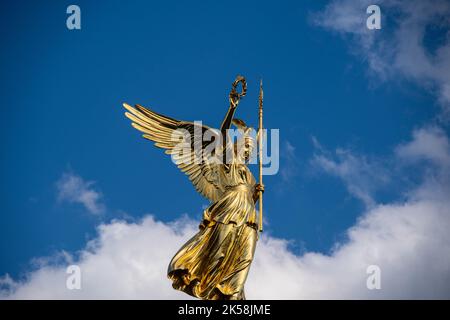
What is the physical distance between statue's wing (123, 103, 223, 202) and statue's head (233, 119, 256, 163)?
31.9 inches

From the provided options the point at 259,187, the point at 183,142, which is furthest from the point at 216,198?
the point at 183,142

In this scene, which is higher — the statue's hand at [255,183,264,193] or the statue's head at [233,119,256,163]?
the statue's head at [233,119,256,163]

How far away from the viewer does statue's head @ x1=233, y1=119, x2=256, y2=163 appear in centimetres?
2466

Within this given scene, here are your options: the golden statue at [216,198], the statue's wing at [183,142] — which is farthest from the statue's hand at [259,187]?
the statue's wing at [183,142]

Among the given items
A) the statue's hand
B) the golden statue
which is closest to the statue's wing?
the golden statue

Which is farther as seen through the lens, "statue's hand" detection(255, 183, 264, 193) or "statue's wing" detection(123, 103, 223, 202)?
"statue's wing" detection(123, 103, 223, 202)

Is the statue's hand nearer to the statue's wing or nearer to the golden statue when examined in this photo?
the golden statue

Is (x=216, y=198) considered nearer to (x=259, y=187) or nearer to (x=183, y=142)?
(x=259, y=187)

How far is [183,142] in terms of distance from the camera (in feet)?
83.3

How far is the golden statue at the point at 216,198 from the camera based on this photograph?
2300 cm

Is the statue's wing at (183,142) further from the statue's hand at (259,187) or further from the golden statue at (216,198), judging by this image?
the statue's hand at (259,187)

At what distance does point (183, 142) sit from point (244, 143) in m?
1.99
